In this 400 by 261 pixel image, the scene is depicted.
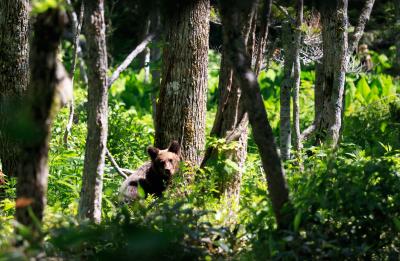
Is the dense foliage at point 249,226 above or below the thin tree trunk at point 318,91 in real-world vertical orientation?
below

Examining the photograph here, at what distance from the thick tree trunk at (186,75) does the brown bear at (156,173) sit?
23 cm

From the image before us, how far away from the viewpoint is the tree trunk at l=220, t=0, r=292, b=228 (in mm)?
4973

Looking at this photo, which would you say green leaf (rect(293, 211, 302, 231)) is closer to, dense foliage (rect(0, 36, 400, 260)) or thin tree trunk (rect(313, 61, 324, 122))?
dense foliage (rect(0, 36, 400, 260))

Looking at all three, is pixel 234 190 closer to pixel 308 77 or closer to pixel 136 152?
pixel 136 152

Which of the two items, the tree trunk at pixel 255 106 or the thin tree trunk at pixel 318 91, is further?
the thin tree trunk at pixel 318 91

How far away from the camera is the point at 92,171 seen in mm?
5512

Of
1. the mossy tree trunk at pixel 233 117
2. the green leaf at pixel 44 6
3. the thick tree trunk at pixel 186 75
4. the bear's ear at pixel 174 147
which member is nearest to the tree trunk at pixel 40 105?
the green leaf at pixel 44 6

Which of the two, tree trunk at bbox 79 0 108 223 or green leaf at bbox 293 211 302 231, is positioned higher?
tree trunk at bbox 79 0 108 223

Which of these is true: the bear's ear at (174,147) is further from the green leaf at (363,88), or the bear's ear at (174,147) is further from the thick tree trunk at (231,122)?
the green leaf at (363,88)

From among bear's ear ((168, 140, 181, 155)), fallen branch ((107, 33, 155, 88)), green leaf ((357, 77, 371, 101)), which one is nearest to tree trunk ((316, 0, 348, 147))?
bear's ear ((168, 140, 181, 155))

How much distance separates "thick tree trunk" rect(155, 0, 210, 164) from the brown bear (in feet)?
0.74

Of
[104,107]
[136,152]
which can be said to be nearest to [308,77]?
[136,152]

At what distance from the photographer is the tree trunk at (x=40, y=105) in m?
4.22

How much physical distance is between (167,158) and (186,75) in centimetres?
95
